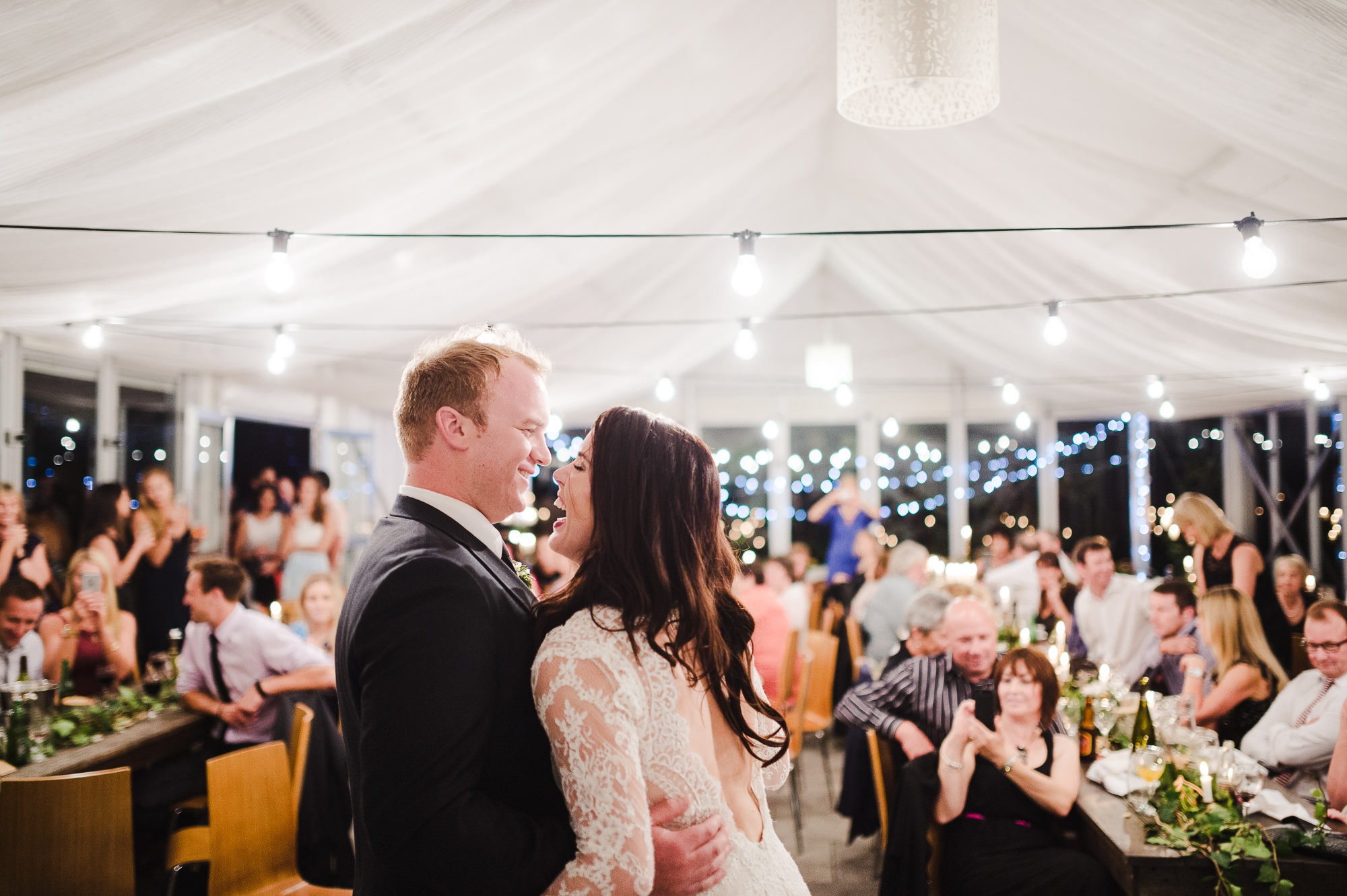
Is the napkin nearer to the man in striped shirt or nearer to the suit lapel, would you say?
the man in striped shirt

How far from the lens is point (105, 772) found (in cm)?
245

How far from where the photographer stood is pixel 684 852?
1241 mm

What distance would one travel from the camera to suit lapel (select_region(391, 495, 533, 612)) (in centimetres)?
129

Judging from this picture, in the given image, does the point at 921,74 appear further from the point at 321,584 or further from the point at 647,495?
the point at 321,584

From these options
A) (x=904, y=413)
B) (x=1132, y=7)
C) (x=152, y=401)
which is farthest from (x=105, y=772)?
(x=904, y=413)

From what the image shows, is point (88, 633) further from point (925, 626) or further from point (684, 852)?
point (684, 852)

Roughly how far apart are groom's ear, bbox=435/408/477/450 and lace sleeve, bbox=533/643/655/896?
34 cm

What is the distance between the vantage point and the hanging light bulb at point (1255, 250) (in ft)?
9.55

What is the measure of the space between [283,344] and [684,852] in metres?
4.17

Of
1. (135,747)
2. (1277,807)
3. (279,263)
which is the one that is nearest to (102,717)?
(135,747)

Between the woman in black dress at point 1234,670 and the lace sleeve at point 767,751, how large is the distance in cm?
246

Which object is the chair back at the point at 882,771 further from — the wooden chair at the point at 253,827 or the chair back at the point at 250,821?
the chair back at the point at 250,821

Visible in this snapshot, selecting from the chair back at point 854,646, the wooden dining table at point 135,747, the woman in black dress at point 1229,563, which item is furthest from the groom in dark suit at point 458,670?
the chair back at point 854,646

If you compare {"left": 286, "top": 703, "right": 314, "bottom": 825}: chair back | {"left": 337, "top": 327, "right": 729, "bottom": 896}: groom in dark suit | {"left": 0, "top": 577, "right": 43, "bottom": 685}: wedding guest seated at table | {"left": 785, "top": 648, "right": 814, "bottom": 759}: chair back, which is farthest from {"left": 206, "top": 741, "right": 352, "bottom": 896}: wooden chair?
{"left": 785, "top": 648, "right": 814, "bottom": 759}: chair back
